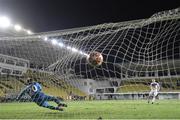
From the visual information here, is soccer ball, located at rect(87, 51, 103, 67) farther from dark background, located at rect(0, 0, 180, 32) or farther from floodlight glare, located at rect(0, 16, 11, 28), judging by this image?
floodlight glare, located at rect(0, 16, 11, 28)

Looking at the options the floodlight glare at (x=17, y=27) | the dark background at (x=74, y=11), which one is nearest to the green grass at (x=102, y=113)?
the dark background at (x=74, y=11)

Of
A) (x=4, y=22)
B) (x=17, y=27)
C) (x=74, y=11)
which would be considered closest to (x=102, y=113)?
(x=74, y=11)

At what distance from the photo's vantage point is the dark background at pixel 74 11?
2752 centimetres

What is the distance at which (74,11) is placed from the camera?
29.9 meters

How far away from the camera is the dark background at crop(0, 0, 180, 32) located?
27.5 m

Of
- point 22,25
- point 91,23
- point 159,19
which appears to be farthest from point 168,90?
point 159,19

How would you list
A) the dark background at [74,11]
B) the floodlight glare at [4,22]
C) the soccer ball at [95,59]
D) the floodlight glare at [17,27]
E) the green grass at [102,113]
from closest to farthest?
the green grass at [102,113]
the soccer ball at [95,59]
the dark background at [74,11]
the floodlight glare at [4,22]
the floodlight glare at [17,27]

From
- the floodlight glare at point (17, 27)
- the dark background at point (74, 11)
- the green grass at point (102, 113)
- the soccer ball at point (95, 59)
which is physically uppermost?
the dark background at point (74, 11)

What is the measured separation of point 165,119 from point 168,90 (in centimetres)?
2671

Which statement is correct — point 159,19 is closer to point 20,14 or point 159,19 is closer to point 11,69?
point 20,14

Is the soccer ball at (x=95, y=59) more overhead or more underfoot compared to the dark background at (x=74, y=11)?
more underfoot

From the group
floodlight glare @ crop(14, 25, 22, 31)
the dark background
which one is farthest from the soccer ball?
floodlight glare @ crop(14, 25, 22, 31)

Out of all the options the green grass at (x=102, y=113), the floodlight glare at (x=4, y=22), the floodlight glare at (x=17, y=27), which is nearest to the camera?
the green grass at (x=102, y=113)

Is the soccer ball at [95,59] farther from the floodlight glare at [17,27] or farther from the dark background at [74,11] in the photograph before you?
the floodlight glare at [17,27]
